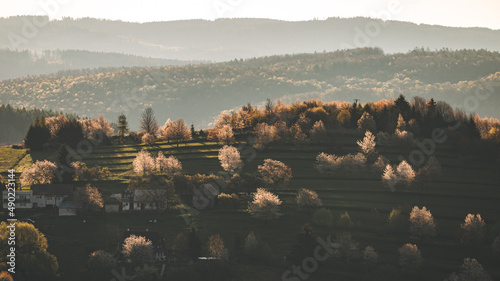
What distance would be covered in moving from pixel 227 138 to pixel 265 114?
22.8 meters

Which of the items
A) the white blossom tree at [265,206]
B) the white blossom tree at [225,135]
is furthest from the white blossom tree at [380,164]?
→ the white blossom tree at [225,135]

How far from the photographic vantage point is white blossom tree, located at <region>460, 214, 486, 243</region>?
107938mm

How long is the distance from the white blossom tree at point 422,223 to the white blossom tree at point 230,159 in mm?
44057

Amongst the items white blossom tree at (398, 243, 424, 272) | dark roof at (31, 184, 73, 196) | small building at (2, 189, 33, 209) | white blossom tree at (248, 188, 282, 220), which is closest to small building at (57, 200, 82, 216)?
dark roof at (31, 184, 73, 196)

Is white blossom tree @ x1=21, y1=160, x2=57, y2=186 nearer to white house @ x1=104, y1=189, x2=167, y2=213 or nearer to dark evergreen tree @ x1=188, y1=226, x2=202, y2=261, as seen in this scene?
white house @ x1=104, y1=189, x2=167, y2=213

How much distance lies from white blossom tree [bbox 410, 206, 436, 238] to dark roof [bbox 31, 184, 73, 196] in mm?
68435

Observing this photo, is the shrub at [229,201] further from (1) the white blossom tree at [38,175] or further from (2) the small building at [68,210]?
(1) the white blossom tree at [38,175]

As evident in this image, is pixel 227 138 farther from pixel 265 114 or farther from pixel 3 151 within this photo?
pixel 3 151

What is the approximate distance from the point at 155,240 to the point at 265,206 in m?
23.7

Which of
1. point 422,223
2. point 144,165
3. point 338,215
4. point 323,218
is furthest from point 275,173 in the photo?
point 422,223

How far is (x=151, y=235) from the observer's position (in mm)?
105188

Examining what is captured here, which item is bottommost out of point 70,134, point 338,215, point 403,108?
point 338,215

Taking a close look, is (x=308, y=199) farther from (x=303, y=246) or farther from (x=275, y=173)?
(x=303, y=246)

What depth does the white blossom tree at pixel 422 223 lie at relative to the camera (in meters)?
110
